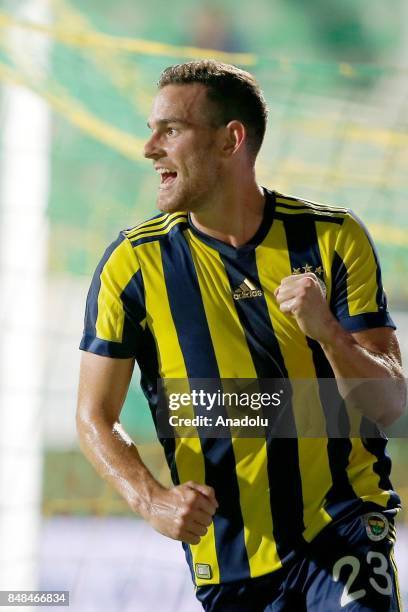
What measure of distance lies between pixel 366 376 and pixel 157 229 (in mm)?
563

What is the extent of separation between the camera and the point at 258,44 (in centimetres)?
915

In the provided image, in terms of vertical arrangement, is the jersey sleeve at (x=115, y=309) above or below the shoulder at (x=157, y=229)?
below

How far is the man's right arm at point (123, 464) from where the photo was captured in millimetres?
1787

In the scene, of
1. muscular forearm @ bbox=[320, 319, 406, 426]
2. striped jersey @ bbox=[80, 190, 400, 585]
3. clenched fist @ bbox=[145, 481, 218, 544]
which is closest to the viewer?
clenched fist @ bbox=[145, 481, 218, 544]

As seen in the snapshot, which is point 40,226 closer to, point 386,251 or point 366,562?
point 386,251

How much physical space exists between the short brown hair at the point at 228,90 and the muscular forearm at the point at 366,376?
0.55 metres

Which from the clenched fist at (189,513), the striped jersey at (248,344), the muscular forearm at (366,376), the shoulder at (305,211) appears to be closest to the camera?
the clenched fist at (189,513)

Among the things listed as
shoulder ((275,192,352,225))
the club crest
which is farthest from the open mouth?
the club crest

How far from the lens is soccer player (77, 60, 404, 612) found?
6.43 feet

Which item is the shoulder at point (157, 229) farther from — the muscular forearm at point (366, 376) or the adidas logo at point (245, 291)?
the muscular forearm at point (366, 376)

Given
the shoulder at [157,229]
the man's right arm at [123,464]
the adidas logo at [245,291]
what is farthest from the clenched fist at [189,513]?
the shoulder at [157,229]

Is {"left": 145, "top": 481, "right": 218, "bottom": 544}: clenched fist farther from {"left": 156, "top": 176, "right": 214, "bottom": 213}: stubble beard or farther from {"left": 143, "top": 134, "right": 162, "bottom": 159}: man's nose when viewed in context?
{"left": 143, "top": 134, "right": 162, "bottom": 159}: man's nose

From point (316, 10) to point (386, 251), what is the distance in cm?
507

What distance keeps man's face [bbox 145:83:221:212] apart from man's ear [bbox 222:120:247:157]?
0.08ft
